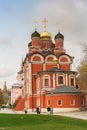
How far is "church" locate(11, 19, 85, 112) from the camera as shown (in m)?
60.0

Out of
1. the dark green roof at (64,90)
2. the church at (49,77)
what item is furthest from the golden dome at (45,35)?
the dark green roof at (64,90)

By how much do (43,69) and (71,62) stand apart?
6.08 meters

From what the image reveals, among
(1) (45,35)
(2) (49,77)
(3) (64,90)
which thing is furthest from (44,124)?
(1) (45,35)

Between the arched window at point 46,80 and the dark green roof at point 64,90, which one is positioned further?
the arched window at point 46,80

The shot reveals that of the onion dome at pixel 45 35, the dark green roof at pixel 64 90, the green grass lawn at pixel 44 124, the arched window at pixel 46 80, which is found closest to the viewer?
the green grass lawn at pixel 44 124

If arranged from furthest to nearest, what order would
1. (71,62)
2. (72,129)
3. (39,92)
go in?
1. (71,62)
2. (39,92)
3. (72,129)

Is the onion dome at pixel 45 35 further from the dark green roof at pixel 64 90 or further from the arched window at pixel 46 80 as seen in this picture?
the dark green roof at pixel 64 90

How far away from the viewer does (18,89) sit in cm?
10400

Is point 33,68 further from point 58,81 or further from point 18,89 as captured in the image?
point 18,89

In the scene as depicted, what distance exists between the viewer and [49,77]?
65062 mm

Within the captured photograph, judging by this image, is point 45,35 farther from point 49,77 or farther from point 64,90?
point 64,90

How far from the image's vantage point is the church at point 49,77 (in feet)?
197

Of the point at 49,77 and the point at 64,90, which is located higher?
the point at 49,77

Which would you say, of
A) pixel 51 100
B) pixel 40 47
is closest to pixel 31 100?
pixel 51 100
